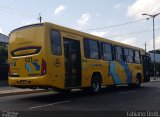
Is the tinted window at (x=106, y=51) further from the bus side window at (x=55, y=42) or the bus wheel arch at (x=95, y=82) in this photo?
the bus side window at (x=55, y=42)

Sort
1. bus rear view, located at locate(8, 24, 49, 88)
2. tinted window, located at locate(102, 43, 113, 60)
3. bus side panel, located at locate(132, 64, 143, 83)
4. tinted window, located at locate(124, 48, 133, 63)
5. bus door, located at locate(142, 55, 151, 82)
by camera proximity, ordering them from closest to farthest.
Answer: bus rear view, located at locate(8, 24, 49, 88) < tinted window, located at locate(102, 43, 113, 60) < tinted window, located at locate(124, 48, 133, 63) < bus side panel, located at locate(132, 64, 143, 83) < bus door, located at locate(142, 55, 151, 82)

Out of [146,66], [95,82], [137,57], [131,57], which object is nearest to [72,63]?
[95,82]

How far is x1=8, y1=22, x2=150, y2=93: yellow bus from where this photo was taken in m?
14.6

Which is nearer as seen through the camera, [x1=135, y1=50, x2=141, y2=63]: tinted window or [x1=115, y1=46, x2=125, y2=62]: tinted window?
[x1=115, y1=46, x2=125, y2=62]: tinted window

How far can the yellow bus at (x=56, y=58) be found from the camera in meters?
14.6

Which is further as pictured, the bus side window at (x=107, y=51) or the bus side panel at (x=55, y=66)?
the bus side window at (x=107, y=51)

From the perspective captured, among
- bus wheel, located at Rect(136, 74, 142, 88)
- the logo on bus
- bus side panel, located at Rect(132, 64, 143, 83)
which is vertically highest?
the logo on bus

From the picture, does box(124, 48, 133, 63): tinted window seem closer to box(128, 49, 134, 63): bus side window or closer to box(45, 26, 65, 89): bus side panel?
box(128, 49, 134, 63): bus side window

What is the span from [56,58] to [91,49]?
3.82 metres

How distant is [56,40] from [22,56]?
168 cm

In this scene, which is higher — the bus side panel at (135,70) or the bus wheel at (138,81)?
the bus side panel at (135,70)

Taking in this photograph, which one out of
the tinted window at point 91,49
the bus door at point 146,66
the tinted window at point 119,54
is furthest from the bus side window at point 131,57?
the tinted window at point 91,49

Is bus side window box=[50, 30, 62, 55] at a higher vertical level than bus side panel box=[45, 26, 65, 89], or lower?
higher

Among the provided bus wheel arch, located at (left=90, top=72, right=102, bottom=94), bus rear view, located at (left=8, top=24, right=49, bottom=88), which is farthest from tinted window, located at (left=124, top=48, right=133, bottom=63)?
bus rear view, located at (left=8, top=24, right=49, bottom=88)
